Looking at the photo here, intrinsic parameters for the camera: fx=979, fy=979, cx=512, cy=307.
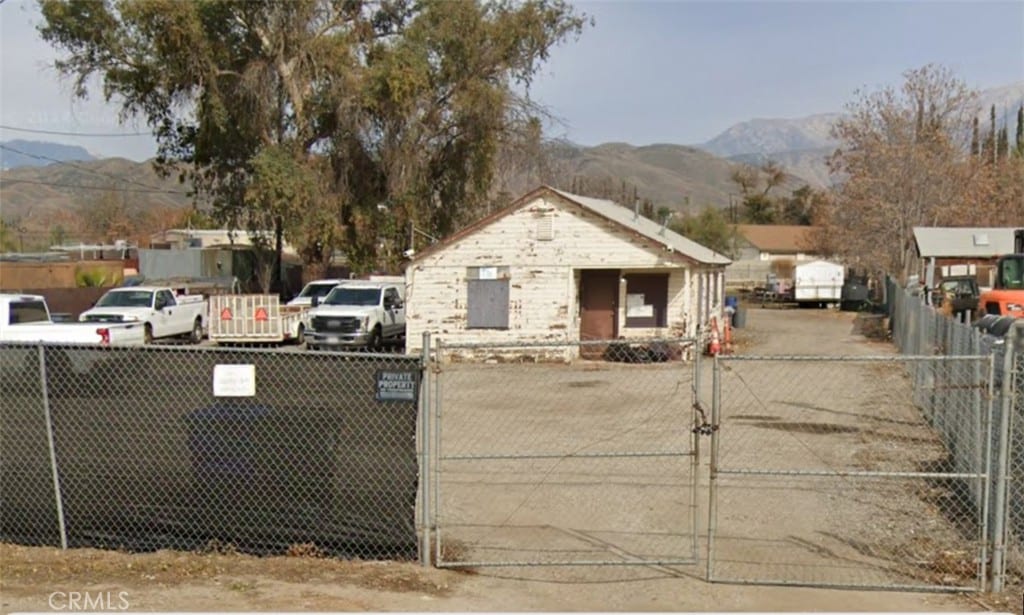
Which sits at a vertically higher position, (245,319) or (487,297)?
(487,297)

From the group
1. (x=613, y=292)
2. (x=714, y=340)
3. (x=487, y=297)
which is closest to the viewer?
(x=714, y=340)

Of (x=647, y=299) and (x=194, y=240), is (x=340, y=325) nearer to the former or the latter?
(x=647, y=299)

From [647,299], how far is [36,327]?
1591 cm

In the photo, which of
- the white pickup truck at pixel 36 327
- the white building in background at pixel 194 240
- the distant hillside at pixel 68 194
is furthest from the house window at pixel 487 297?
the distant hillside at pixel 68 194

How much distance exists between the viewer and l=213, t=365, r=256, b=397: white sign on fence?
757 cm

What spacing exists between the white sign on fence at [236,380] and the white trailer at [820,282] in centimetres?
4748

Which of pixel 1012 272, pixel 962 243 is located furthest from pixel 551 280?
pixel 962 243

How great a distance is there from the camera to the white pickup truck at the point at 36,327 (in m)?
16.0

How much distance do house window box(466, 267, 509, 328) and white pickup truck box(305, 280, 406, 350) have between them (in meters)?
3.28

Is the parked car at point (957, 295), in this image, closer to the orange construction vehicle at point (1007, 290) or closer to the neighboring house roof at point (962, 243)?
the neighboring house roof at point (962, 243)

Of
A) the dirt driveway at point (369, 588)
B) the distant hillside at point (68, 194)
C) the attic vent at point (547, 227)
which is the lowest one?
the dirt driveway at point (369, 588)

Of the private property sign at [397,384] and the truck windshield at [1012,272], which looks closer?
the private property sign at [397,384]

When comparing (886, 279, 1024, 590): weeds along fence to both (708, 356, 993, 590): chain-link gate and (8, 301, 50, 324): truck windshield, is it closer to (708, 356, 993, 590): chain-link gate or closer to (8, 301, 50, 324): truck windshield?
(708, 356, 993, 590): chain-link gate

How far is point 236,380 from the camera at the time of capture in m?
7.58
